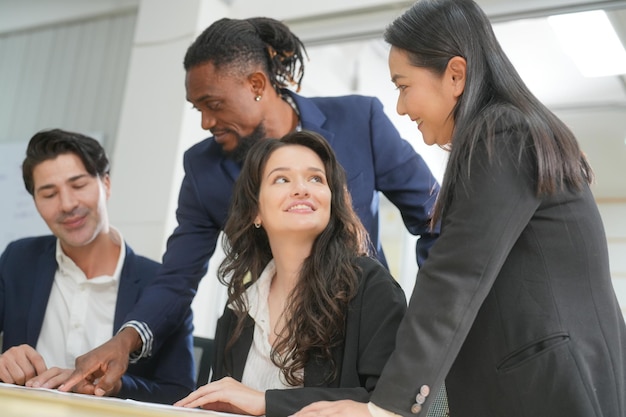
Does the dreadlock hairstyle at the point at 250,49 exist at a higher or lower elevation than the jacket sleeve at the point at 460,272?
higher

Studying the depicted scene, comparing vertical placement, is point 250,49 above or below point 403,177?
above

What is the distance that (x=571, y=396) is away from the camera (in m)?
1.05

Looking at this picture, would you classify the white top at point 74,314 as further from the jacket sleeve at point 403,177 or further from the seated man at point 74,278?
the jacket sleeve at point 403,177

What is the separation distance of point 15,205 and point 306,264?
2.77 m

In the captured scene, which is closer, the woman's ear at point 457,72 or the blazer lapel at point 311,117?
the woman's ear at point 457,72

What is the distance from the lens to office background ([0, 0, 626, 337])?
3355 mm

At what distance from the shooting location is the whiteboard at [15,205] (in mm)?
3887

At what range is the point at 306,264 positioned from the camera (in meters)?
1.61

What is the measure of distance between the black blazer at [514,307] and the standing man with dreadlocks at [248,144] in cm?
68

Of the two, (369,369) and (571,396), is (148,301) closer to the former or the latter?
(369,369)

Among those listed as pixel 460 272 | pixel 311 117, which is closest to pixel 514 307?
pixel 460 272

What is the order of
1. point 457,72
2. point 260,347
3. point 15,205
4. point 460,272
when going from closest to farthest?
point 460,272, point 457,72, point 260,347, point 15,205

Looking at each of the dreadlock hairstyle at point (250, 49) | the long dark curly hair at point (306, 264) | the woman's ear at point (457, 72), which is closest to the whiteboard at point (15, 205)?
the dreadlock hairstyle at point (250, 49)

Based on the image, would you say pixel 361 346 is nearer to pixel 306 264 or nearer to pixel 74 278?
pixel 306 264
